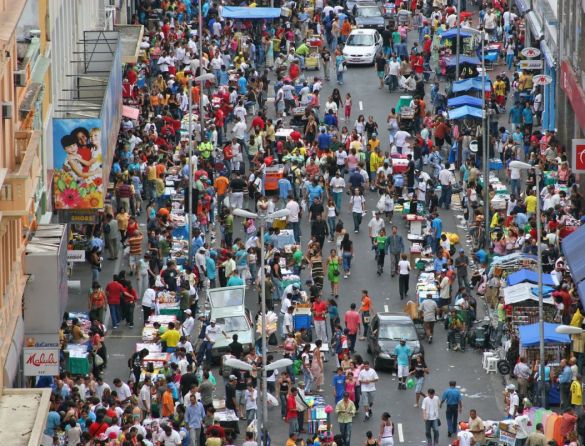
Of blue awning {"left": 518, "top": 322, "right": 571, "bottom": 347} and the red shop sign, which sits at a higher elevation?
the red shop sign

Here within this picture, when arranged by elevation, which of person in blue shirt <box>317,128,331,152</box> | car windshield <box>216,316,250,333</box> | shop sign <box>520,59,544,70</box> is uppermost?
shop sign <box>520,59,544,70</box>

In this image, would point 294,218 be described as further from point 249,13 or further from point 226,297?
point 249,13

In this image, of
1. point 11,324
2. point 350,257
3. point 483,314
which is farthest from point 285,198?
point 11,324

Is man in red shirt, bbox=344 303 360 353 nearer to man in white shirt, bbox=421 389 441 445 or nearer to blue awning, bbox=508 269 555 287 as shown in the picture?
blue awning, bbox=508 269 555 287

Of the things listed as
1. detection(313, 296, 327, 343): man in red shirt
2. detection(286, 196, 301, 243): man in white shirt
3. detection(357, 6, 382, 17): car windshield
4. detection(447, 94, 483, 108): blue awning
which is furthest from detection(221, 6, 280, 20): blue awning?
detection(313, 296, 327, 343): man in red shirt

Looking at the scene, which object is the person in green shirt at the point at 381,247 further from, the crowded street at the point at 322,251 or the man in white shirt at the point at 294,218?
the man in white shirt at the point at 294,218

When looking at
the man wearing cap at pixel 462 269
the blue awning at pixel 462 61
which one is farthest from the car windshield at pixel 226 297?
the blue awning at pixel 462 61

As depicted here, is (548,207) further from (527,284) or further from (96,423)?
(96,423)
